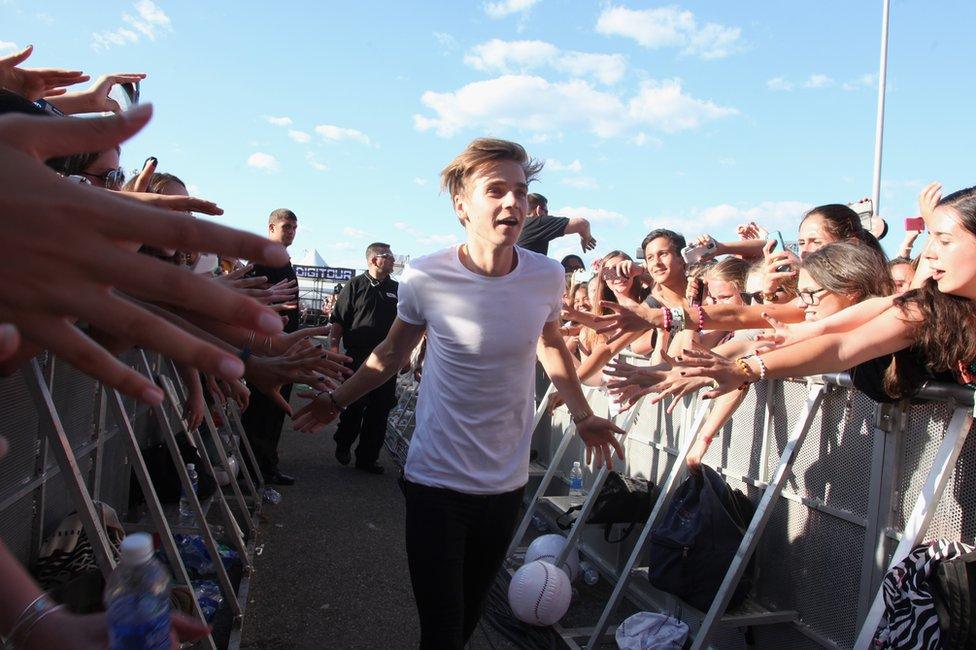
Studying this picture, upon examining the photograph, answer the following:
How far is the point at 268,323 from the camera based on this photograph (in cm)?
82

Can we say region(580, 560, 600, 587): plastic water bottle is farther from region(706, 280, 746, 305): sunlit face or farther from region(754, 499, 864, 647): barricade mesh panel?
region(706, 280, 746, 305): sunlit face

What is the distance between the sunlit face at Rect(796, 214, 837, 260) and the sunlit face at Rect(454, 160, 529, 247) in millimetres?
1843

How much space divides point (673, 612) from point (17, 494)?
3.51 meters

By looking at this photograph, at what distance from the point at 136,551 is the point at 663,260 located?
13.5ft

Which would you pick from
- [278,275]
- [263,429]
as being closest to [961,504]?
[278,275]

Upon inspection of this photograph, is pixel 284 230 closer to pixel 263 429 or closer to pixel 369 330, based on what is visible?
pixel 369 330

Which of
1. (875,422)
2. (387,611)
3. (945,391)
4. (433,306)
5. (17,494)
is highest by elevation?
(433,306)

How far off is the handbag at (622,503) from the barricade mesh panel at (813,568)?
1.06m

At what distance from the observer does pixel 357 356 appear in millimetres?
7594

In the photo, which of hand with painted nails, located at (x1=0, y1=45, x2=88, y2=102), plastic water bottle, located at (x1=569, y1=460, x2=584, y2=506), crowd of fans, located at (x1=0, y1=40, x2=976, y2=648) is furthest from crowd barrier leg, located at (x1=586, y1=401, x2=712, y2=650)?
hand with painted nails, located at (x1=0, y1=45, x2=88, y2=102)

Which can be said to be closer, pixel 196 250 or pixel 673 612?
pixel 196 250

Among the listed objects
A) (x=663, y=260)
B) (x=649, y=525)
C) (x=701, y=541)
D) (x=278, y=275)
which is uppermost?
(x=663, y=260)

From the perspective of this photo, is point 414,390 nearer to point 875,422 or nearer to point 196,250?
point 875,422

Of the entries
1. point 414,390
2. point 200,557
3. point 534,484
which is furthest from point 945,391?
point 414,390
